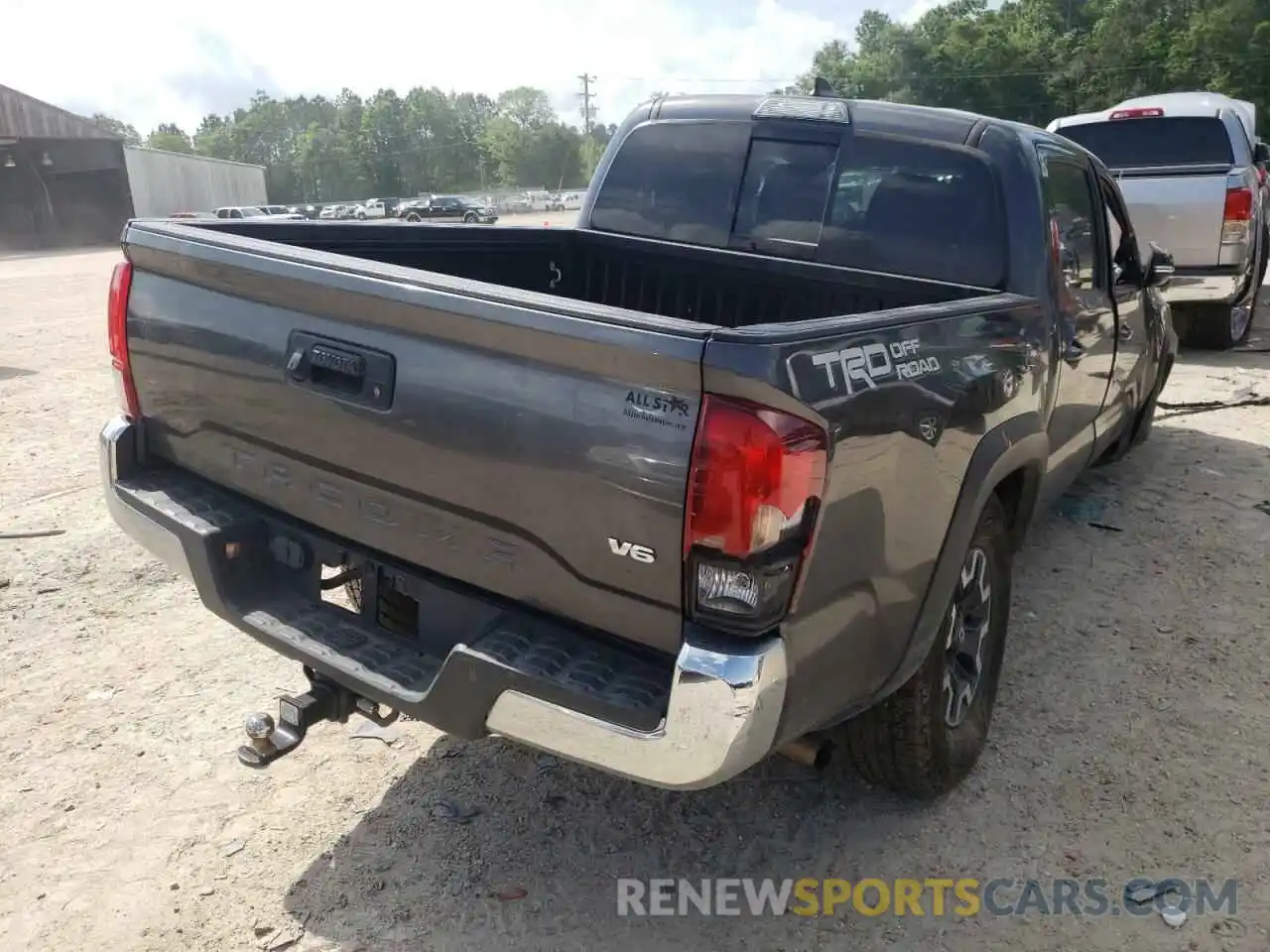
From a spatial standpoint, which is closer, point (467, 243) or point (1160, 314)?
point (467, 243)

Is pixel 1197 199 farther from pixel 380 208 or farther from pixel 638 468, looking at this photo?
pixel 380 208

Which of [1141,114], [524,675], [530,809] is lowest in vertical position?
[530,809]

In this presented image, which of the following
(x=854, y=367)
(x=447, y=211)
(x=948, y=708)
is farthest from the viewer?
(x=447, y=211)

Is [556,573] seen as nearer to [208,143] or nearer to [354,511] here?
[354,511]

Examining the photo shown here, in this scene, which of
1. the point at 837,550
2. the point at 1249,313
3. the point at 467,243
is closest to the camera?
the point at 837,550

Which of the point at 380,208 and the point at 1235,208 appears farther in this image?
the point at 380,208

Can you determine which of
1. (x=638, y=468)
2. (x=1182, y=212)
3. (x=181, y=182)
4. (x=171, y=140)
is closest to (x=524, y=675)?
(x=638, y=468)

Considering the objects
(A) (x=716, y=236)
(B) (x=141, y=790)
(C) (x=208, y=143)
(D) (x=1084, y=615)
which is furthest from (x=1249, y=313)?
(C) (x=208, y=143)

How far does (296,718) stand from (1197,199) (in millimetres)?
8806

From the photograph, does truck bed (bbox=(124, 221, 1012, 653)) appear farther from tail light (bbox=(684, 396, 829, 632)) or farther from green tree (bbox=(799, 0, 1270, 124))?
green tree (bbox=(799, 0, 1270, 124))

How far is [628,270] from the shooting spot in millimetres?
4273

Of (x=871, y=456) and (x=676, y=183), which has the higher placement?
(x=676, y=183)

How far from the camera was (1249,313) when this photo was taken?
32.4 ft

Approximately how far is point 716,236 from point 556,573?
2239mm
